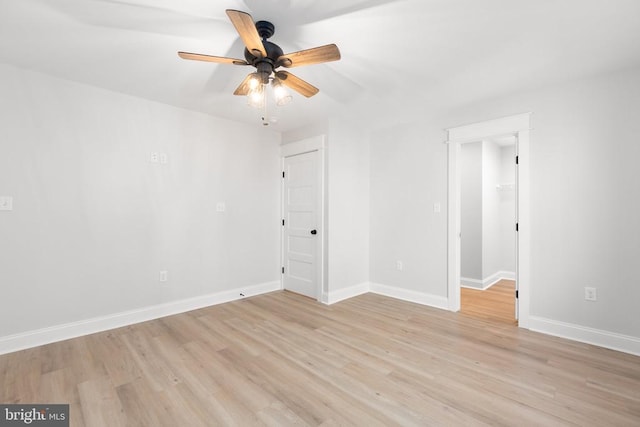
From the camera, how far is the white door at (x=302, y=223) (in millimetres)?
3951

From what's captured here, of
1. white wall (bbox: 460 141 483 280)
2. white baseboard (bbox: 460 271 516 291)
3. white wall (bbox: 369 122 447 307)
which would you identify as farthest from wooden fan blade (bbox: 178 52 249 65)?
white baseboard (bbox: 460 271 516 291)

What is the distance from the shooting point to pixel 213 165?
374 centimetres

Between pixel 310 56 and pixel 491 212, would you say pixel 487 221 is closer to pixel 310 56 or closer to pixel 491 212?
pixel 491 212

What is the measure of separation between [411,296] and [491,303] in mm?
1069

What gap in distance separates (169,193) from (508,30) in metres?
3.57

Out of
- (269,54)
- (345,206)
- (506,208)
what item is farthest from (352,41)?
(506,208)

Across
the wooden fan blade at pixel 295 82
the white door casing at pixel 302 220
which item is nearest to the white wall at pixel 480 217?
the white door casing at pixel 302 220

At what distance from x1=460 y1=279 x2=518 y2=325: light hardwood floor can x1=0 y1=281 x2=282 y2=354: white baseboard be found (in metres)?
2.96

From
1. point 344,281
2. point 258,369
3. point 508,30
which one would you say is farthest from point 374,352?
point 508,30

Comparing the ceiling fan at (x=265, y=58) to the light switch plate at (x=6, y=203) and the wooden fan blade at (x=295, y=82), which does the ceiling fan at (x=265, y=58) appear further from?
the light switch plate at (x=6, y=203)

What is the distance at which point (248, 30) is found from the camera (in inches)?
62.0

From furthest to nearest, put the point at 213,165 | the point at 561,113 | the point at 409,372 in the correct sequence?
the point at 213,165 → the point at 561,113 → the point at 409,372

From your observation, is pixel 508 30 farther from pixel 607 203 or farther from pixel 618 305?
pixel 618 305

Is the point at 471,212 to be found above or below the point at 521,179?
below
